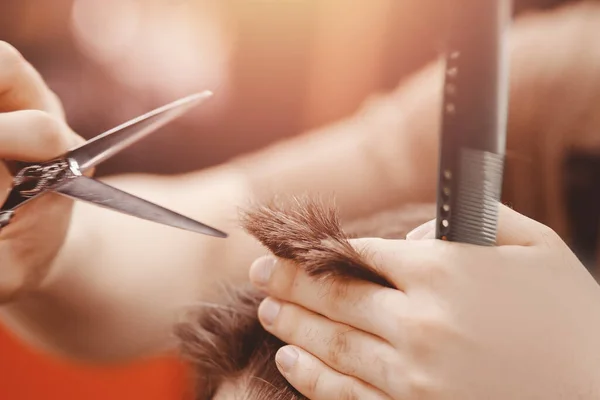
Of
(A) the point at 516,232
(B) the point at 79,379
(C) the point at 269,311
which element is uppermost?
(A) the point at 516,232

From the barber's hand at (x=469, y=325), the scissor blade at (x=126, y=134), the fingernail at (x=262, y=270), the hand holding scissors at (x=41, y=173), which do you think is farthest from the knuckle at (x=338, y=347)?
the scissor blade at (x=126, y=134)

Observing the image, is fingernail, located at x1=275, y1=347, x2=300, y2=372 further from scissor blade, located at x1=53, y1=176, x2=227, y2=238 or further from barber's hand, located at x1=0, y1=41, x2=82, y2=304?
barber's hand, located at x1=0, y1=41, x2=82, y2=304

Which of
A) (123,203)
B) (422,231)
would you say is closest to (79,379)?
(123,203)

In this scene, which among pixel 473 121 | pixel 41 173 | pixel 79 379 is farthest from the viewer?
pixel 79 379

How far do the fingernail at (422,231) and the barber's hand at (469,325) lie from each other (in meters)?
0.03

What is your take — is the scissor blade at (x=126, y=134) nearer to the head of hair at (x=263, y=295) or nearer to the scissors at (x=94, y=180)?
the scissors at (x=94, y=180)

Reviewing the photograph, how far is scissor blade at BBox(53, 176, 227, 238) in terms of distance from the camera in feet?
2.00

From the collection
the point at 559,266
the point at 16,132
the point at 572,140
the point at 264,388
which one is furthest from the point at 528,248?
the point at 16,132

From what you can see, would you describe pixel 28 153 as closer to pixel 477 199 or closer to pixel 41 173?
pixel 41 173

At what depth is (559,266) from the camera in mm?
535

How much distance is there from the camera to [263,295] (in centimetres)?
65

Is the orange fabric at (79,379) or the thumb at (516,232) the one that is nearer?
the thumb at (516,232)

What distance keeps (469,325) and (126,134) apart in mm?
430

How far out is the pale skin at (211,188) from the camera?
0.63 meters
